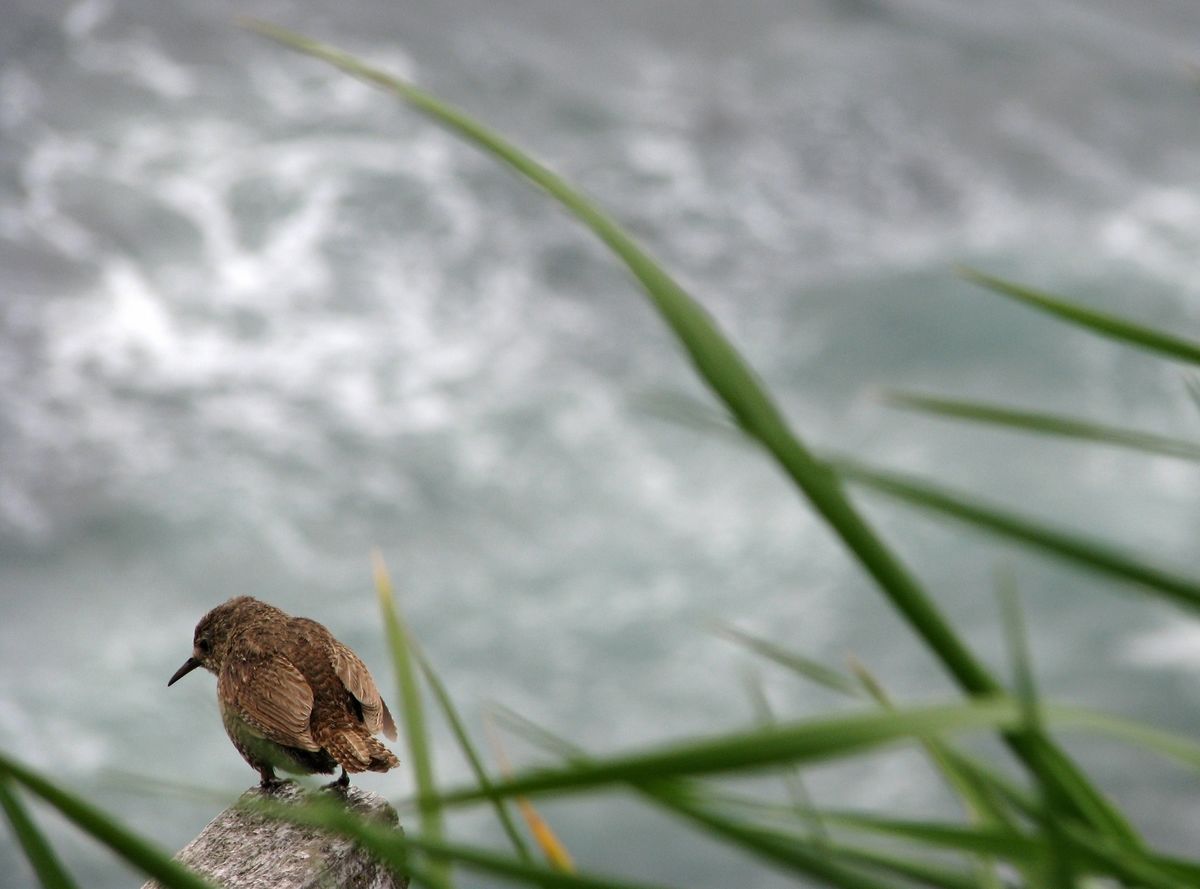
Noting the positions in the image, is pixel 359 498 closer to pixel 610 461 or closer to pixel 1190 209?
pixel 610 461

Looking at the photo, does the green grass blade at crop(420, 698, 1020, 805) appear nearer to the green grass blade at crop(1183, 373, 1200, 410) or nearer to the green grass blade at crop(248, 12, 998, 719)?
the green grass blade at crop(248, 12, 998, 719)

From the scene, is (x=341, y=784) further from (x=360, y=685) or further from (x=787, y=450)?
(x=787, y=450)

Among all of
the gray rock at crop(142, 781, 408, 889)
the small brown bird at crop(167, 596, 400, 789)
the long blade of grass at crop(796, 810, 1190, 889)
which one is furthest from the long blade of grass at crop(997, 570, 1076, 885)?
the small brown bird at crop(167, 596, 400, 789)

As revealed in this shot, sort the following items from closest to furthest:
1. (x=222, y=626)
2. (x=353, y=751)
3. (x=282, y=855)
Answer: (x=282, y=855)
(x=353, y=751)
(x=222, y=626)

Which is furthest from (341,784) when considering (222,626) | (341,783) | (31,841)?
(31,841)

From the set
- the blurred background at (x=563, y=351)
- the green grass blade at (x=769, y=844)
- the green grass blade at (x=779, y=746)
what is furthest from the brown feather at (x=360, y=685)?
the blurred background at (x=563, y=351)

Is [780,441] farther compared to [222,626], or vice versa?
[222,626]

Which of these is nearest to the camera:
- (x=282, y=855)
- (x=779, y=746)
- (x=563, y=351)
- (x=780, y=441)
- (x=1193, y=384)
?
(x=779, y=746)

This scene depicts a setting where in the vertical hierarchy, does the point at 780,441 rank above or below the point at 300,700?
below

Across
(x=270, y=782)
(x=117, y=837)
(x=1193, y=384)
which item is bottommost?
(x=117, y=837)
